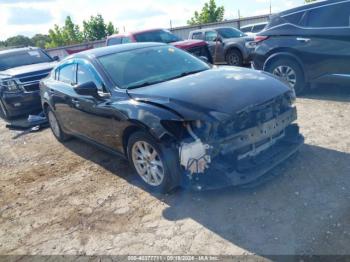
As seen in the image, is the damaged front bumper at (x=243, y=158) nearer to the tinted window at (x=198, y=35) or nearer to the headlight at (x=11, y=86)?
the headlight at (x=11, y=86)

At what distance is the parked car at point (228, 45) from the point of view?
39.3 feet

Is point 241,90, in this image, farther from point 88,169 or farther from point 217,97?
point 88,169

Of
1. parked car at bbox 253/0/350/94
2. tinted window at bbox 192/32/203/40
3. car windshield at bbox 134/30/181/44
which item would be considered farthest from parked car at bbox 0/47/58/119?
tinted window at bbox 192/32/203/40

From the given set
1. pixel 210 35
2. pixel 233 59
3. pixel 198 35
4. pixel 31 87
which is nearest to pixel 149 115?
pixel 31 87

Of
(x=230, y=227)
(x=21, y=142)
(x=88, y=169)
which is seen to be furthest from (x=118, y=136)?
(x=21, y=142)

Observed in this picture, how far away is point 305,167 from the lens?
13.6 ft

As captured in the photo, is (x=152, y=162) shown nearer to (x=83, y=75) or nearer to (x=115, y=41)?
(x=83, y=75)

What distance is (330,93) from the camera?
709 centimetres

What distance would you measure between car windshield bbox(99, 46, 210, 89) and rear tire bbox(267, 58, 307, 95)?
259cm

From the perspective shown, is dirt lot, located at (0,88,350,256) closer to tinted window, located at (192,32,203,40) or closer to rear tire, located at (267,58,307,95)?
rear tire, located at (267,58,307,95)

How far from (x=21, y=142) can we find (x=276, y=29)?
18.9 ft

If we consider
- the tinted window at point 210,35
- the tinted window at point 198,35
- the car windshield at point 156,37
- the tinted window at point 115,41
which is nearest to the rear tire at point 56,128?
the car windshield at point 156,37

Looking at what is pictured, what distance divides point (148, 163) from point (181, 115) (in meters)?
0.82

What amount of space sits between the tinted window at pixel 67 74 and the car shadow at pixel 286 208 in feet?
6.86
